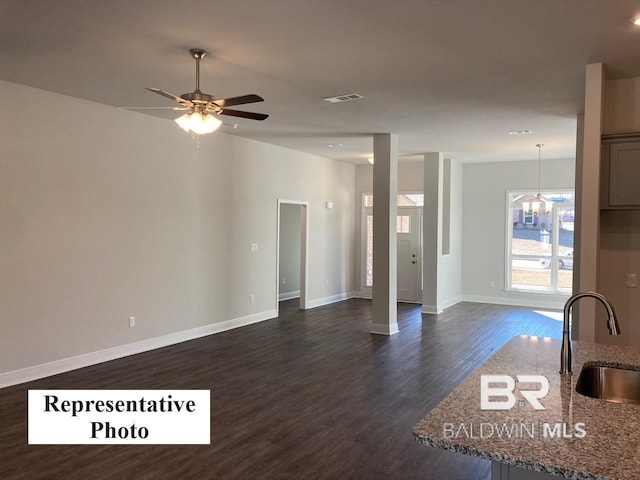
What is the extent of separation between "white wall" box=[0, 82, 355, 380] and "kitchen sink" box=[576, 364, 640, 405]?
4.64 m

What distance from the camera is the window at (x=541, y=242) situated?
9156 mm

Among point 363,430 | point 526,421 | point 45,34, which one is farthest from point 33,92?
point 526,421

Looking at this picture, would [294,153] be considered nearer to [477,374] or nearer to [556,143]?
[556,143]

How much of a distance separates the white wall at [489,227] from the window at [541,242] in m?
0.16

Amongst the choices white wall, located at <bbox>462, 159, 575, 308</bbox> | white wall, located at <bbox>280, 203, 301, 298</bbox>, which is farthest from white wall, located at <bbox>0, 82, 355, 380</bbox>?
white wall, located at <bbox>462, 159, 575, 308</bbox>

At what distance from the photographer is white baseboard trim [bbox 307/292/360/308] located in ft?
29.8

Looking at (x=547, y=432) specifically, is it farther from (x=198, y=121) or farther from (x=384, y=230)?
(x=384, y=230)

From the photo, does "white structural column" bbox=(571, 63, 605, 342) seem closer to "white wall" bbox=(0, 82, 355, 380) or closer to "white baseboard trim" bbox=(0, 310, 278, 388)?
"white wall" bbox=(0, 82, 355, 380)

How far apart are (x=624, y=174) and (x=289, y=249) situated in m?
7.10

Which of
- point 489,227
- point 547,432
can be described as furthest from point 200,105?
point 489,227

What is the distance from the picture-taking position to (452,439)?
1.45 m

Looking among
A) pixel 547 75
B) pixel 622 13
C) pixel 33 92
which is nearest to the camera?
pixel 622 13

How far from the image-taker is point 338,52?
11.9 feet

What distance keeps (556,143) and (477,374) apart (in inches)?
255
